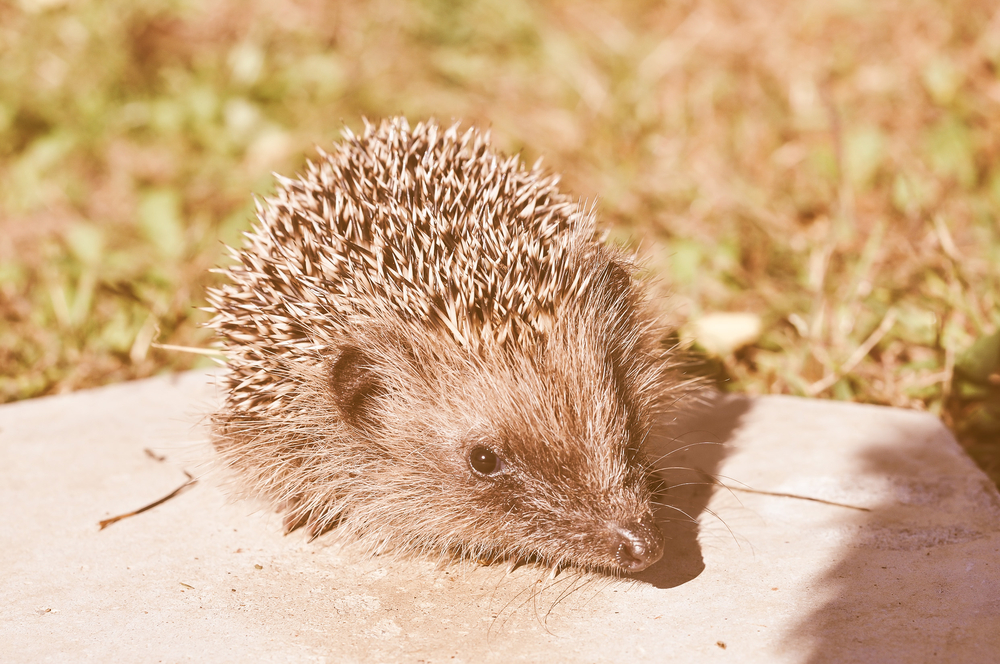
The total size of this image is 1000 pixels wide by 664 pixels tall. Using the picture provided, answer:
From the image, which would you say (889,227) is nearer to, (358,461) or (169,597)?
(358,461)

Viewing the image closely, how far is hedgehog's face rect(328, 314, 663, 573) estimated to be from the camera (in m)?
2.28

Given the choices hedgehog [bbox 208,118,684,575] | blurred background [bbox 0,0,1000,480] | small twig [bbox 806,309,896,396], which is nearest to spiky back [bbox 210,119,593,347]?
hedgehog [bbox 208,118,684,575]

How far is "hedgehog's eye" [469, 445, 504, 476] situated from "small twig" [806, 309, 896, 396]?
1603mm

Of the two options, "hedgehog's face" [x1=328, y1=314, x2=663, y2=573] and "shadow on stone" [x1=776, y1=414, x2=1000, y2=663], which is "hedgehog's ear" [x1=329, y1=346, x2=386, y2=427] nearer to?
"hedgehog's face" [x1=328, y1=314, x2=663, y2=573]

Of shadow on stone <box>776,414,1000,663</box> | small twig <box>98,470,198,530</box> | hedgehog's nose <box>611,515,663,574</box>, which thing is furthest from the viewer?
small twig <box>98,470,198,530</box>

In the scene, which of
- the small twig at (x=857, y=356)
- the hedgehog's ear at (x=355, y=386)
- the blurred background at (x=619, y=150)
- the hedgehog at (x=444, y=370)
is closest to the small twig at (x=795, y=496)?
the hedgehog at (x=444, y=370)

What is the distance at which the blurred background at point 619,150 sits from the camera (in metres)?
3.76

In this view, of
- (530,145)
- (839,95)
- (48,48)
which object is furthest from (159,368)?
(839,95)

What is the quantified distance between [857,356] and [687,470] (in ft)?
3.75

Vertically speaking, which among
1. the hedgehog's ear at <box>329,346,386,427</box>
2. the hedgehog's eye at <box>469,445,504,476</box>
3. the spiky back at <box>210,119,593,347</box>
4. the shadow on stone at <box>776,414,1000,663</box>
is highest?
the spiky back at <box>210,119,593,347</box>

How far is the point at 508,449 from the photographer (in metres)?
2.35

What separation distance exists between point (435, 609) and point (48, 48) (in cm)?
553

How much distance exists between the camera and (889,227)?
443 cm

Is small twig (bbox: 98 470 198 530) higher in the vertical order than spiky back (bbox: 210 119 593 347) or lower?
lower
